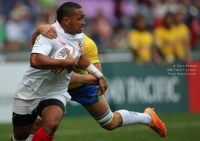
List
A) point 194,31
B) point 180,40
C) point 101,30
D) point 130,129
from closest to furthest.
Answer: point 130,129
point 180,40
point 101,30
point 194,31

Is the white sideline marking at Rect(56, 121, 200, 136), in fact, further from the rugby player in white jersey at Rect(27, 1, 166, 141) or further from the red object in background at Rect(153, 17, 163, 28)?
the red object in background at Rect(153, 17, 163, 28)

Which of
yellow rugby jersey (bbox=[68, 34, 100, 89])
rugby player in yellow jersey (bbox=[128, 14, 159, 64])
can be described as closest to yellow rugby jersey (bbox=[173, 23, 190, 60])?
rugby player in yellow jersey (bbox=[128, 14, 159, 64])

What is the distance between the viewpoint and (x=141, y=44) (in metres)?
11.3

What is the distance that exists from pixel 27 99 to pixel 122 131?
4.09 meters

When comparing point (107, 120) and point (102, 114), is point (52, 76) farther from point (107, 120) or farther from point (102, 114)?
point (107, 120)

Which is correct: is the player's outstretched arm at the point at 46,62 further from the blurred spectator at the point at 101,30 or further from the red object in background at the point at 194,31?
the red object in background at the point at 194,31

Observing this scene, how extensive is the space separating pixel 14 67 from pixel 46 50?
228 inches

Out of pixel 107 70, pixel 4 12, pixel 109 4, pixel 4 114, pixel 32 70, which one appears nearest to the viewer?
pixel 32 70

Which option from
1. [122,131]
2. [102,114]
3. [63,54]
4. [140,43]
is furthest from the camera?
[140,43]

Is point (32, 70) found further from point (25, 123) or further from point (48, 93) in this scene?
point (25, 123)

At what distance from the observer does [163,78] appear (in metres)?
11.2

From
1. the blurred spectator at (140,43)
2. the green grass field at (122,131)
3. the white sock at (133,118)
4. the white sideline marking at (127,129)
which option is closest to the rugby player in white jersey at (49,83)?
the white sock at (133,118)

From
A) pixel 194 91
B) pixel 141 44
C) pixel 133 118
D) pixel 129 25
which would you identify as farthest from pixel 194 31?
pixel 133 118

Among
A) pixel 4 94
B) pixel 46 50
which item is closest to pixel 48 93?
pixel 46 50
